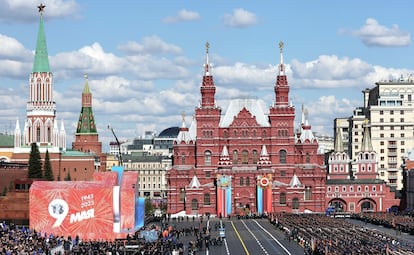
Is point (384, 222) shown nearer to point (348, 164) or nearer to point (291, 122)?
point (291, 122)

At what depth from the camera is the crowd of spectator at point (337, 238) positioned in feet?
250

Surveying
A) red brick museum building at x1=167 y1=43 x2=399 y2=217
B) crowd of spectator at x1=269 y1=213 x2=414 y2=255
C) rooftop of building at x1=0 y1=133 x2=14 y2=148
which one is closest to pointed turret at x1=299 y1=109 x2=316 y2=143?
red brick museum building at x1=167 y1=43 x2=399 y2=217

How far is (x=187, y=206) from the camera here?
150125 millimetres

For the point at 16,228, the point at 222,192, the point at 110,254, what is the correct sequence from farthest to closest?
the point at 222,192
the point at 16,228
the point at 110,254

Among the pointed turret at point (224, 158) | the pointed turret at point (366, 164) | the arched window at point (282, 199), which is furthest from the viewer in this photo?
the pointed turret at point (366, 164)

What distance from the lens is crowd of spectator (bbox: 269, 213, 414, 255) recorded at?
76238 mm

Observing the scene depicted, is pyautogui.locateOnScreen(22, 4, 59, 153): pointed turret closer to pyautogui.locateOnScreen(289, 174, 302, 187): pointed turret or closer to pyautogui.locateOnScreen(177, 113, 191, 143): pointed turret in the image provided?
pyautogui.locateOnScreen(177, 113, 191, 143): pointed turret

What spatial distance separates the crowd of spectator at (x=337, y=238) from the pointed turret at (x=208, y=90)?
3120cm

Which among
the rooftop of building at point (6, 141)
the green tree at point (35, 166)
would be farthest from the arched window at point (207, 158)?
the rooftop of building at point (6, 141)

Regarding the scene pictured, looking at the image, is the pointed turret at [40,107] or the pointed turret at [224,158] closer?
the pointed turret at [224,158]

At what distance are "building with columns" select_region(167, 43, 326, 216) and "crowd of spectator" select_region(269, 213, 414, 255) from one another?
24.6 m

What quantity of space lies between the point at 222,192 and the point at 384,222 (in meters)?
32.5

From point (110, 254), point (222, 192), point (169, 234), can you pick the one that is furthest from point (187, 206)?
point (110, 254)

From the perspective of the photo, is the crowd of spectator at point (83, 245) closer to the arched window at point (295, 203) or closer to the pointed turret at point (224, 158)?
the pointed turret at point (224, 158)
